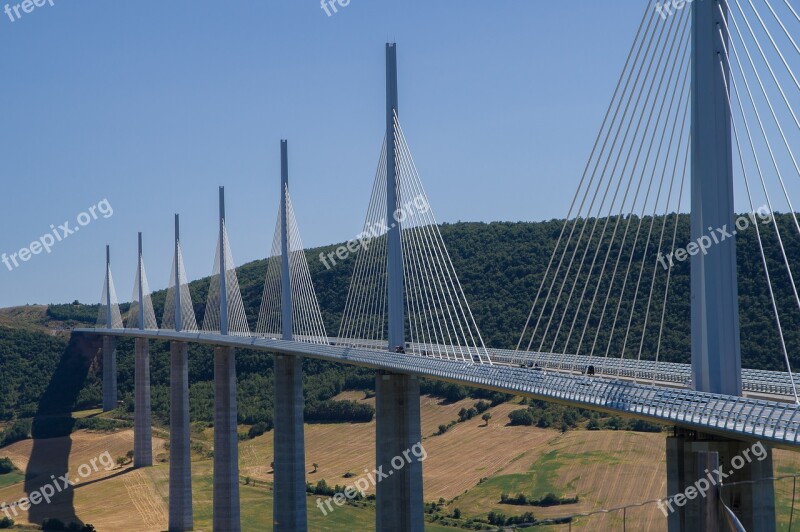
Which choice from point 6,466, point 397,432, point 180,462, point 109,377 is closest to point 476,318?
point 180,462

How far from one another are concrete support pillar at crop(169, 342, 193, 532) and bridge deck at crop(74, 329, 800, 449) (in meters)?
25.9

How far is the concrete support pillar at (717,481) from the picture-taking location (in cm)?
1562

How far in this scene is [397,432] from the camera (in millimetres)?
31078

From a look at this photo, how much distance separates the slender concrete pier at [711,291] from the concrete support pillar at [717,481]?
16mm

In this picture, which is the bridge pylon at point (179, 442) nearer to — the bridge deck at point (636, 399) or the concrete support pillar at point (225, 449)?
the concrete support pillar at point (225, 449)

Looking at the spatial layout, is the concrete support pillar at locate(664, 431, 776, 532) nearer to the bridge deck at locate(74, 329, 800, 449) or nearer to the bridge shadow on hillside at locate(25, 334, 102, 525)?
the bridge deck at locate(74, 329, 800, 449)

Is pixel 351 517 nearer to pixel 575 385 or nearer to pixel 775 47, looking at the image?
pixel 575 385

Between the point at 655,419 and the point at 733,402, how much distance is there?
5.95 ft

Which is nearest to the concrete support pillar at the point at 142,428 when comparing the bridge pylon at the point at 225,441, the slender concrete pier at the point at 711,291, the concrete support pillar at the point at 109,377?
the concrete support pillar at the point at 109,377

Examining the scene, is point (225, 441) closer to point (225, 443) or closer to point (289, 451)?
point (225, 443)

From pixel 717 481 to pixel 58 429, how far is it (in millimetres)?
70316

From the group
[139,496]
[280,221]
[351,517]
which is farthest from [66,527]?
[280,221]

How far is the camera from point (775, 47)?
16.2 m

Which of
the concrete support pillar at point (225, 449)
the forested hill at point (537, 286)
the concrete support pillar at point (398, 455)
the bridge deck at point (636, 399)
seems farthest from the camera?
the concrete support pillar at point (225, 449)
